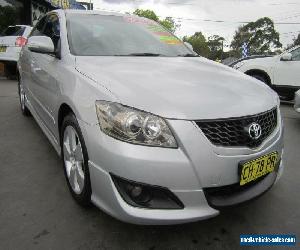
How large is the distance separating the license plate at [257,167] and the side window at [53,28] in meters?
2.11

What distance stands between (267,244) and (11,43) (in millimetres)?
9402

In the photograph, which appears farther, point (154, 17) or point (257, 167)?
point (154, 17)

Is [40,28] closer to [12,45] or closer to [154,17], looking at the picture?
[12,45]

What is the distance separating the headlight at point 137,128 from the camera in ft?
6.70

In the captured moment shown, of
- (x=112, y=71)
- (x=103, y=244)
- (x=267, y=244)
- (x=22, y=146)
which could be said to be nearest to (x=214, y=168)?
(x=267, y=244)

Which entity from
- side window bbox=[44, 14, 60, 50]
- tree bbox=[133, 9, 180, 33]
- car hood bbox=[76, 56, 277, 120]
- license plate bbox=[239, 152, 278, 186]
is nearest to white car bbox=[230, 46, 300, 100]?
car hood bbox=[76, 56, 277, 120]

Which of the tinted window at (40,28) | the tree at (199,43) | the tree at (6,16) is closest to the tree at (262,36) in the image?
the tree at (199,43)

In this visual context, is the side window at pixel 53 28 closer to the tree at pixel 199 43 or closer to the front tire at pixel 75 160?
the front tire at pixel 75 160

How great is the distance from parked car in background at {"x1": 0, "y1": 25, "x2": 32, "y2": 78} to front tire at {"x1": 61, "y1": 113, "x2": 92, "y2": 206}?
7.68m

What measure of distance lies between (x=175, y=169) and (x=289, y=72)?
678cm

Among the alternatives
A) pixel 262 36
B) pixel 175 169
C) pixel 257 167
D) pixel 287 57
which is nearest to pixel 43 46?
pixel 175 169

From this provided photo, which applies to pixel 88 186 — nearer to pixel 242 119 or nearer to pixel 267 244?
pixel 242 119

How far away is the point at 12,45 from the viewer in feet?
32.2

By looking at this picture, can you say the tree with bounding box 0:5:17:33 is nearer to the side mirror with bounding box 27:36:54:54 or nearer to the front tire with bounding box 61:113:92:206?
the side mirror with bounding box 27:36:54:54
